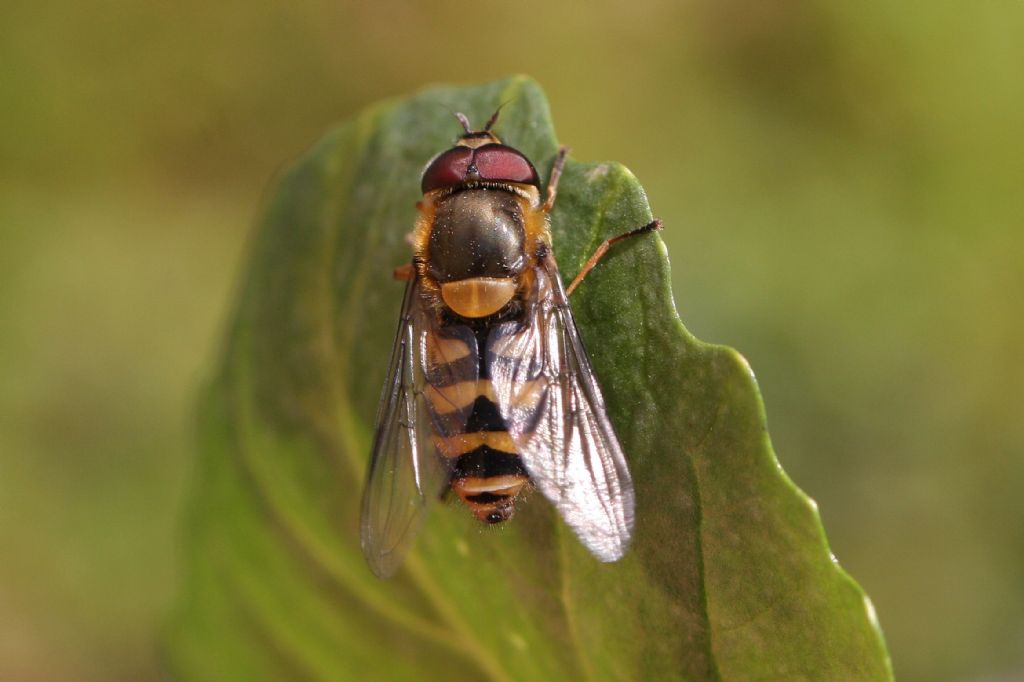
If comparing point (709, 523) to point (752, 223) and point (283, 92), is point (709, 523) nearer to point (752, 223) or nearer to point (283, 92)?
point (752, 223)

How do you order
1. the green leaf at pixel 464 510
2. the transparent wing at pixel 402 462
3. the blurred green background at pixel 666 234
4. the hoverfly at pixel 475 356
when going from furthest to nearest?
the blurred green background at pixel 666 234 < the transparent wing at pixel 402 462 < the hoverfly at pixel 475 356 < the green leaf at pixel 464 510

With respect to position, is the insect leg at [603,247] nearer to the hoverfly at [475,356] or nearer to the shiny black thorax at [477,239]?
the hoverfly at [475,356]

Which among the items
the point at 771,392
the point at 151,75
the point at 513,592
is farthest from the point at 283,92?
the point at 513,592

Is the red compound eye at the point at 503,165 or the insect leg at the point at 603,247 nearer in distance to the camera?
the insect leg at the point at 603,247

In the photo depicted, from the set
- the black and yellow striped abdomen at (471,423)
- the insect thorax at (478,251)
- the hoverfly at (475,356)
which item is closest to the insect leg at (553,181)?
the hoverfly at (475,356)

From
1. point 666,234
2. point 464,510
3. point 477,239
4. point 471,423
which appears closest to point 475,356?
point 471,423

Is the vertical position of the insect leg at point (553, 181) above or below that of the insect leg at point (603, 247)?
above

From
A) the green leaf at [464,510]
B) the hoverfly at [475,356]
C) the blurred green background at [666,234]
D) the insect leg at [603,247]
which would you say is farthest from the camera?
the blurred green background at [666,234]
